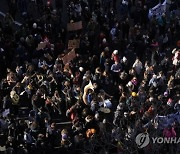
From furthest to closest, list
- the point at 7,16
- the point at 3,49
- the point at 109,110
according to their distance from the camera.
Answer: the point at 7,16 → the point at 3,49 → the point at 109,110

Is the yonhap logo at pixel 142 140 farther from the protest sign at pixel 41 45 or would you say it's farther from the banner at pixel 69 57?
the protest sign at pixel 41 45

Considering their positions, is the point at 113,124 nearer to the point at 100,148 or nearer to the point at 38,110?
the point at 100,148

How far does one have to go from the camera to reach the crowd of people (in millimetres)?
23422

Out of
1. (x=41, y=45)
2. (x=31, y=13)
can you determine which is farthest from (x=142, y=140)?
(x=31, y=13)

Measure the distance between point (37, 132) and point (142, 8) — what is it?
11.1 metres

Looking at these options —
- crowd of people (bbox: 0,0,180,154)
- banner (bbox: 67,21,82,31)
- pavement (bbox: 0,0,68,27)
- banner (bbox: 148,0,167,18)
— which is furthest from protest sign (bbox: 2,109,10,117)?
banner (bbox: 148,0,167,18)

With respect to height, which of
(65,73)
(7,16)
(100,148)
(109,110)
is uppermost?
(7,16)

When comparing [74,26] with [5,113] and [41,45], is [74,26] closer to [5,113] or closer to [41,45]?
[41,45]

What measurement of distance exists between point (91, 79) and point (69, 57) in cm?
182

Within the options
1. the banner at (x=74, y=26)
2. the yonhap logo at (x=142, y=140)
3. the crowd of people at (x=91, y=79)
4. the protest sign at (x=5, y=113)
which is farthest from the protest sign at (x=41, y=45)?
the yonhap logo at (x=142, y=140)

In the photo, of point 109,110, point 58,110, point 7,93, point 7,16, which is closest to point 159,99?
point 109,110

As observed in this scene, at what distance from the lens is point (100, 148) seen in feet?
77.5

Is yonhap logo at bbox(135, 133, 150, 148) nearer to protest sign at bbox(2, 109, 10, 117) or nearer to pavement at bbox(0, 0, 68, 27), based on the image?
protest sign at bbox(2, 109, 10, 117)

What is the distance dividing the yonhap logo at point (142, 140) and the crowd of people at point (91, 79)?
173mm
